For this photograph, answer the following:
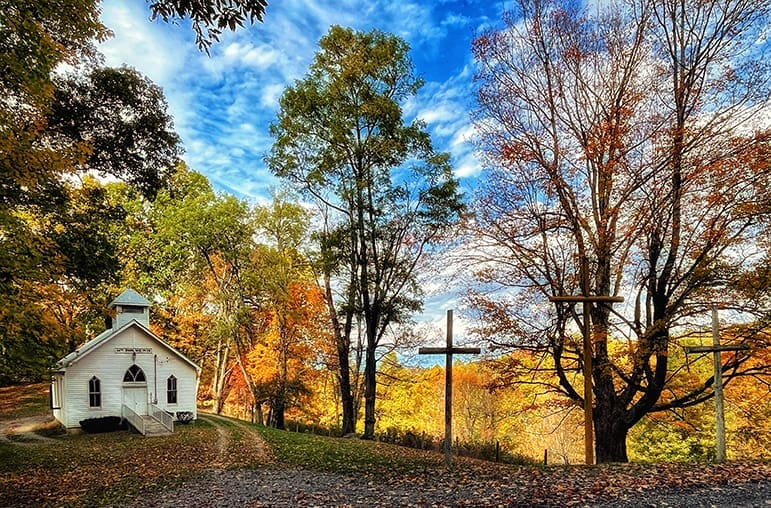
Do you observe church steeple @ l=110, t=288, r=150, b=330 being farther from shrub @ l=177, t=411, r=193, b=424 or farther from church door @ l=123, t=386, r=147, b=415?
shrub @ l=177, t=411, r=193, b=424

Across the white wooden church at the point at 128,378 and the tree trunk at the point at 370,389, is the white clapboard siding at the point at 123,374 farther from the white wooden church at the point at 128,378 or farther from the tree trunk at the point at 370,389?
the tree trunk at the point at 370,389

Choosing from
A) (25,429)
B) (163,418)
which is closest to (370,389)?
(163,418)

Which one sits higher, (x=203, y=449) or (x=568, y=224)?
(x=568, y=224)

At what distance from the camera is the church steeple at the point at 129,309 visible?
908 inches

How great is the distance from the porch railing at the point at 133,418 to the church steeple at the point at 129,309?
402 centimetres

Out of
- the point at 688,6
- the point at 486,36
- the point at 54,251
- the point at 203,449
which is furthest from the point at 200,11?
the point at 203,449

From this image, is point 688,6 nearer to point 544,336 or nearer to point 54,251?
point 544,336

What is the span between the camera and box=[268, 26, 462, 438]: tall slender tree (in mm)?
17891

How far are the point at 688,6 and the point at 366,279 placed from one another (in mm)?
13093

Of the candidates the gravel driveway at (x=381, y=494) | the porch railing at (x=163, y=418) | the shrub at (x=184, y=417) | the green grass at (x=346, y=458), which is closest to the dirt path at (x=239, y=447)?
the green grass at (x=346, y=458)

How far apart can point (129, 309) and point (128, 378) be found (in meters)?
3.54

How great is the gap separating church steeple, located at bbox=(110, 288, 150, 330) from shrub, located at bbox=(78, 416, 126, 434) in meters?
4.33

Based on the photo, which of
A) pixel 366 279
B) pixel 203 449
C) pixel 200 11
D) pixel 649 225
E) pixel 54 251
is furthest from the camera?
pixel 366 279

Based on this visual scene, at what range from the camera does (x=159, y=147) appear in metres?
15.5
